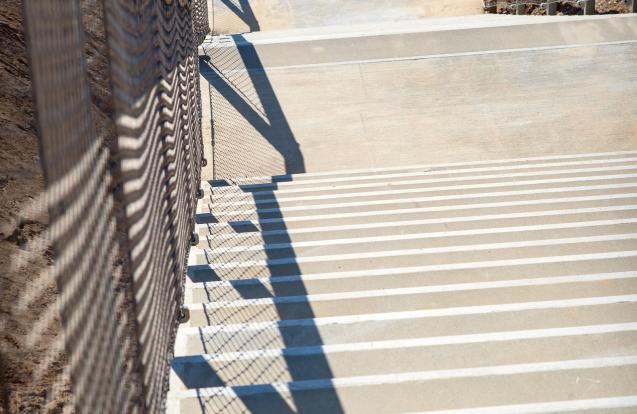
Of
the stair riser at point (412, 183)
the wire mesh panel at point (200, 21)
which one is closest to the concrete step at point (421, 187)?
the stair riser at point (412, 183)

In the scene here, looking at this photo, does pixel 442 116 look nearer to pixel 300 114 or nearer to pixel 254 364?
pixel 300 114

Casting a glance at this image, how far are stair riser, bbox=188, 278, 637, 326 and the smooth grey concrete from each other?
10155 mm

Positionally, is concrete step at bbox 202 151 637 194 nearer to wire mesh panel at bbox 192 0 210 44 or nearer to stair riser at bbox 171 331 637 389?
wire mesh panel at bbox 192 0 210 44

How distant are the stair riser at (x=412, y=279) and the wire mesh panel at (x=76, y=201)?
7.08 ft

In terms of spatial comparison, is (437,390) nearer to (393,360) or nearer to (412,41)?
(393,360)

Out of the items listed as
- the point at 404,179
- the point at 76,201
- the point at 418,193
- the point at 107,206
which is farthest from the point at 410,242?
the point at 76,201

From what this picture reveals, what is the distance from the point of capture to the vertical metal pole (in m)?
12.4

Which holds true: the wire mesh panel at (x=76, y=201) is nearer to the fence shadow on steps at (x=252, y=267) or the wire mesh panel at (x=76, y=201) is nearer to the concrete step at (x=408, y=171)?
the fence shadow on steps at (x=252, y=267)

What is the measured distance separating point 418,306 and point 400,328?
0.32 meters

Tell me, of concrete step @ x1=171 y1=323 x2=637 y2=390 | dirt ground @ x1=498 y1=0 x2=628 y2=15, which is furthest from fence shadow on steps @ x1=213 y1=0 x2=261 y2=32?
concrete step @ x1=171 y1=323 x2=637 y2=390

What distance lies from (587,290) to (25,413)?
3.32 metres

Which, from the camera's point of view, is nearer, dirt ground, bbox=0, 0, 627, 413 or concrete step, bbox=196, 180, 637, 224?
dirt ground, bbox=0, 0, 627, 413

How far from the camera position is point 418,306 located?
154 inches

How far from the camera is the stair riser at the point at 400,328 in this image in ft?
11.6
